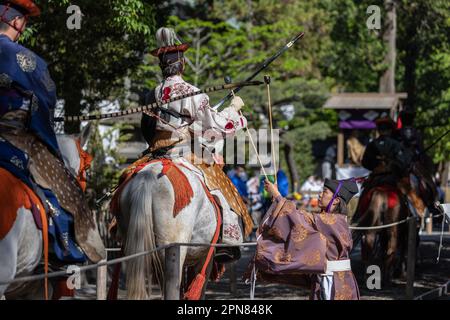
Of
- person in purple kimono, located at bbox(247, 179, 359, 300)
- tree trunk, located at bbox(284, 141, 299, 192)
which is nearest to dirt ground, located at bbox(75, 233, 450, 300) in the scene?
person in purple kimono, located at bbox(247, 179, 359, 300)

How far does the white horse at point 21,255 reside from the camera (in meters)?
5.91

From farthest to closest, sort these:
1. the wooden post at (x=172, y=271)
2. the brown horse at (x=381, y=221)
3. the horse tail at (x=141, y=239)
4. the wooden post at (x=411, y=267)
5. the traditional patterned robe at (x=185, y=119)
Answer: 1. the brown horse at (x=381, y=221)
2. the wooden post at (x=411, y=267)
3. the traditional patterned robe at (x=185, y=119)
4. the horse tail at (x=141, y=239)
5. the wooden post at (x=172, y=271)

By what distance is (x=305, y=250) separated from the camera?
797 cm

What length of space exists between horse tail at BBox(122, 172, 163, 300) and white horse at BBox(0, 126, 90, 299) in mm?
959

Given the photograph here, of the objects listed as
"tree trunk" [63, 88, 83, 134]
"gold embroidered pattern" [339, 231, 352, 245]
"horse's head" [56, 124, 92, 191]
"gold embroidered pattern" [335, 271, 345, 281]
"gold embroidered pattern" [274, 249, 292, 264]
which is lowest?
"gold embroidered pattern" [335, 271, 345, 281]

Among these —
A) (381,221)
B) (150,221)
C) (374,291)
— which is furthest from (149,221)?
(381,221)

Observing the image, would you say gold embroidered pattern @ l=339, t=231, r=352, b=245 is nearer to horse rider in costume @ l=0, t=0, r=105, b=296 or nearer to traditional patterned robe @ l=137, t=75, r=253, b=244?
traditional patterned robe @ l=137, t=75, r=253, b=244

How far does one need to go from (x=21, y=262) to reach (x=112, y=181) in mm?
9079

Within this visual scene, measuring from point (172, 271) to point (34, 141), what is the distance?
1.33 meters

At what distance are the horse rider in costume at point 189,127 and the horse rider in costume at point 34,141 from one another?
5.58ft

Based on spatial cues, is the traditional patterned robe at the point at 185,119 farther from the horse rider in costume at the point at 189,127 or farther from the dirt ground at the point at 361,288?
the dirt ground at the point at 361,288

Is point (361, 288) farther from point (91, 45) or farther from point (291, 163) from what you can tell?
point (291, 163)

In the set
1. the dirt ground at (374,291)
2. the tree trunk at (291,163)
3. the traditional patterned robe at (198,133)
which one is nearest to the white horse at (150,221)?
the traditional patterned robe at (198,133)

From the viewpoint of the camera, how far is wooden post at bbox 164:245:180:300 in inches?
275
